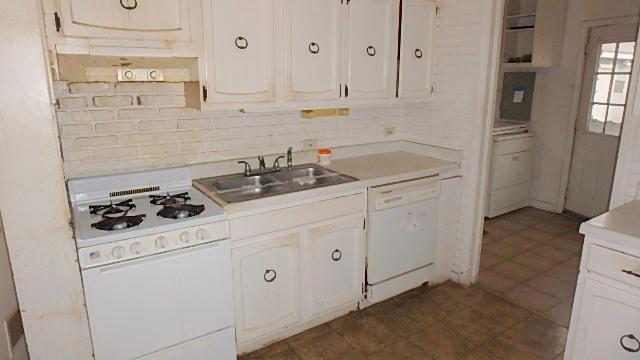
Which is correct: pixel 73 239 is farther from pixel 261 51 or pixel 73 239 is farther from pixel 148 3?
pixel 261 51

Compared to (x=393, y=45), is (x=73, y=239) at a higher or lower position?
lower

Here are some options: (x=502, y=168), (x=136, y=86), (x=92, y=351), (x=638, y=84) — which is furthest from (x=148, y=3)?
(x=502, y=168)

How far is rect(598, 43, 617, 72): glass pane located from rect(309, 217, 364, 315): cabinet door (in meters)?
3.40

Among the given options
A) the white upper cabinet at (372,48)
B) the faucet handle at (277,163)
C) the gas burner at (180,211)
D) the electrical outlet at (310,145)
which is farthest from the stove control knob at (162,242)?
the white upper cabinet at (372,48)

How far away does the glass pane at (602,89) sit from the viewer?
14.0 ft

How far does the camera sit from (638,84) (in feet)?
6.52

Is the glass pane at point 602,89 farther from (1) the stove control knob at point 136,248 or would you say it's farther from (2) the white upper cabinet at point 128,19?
(1) the stove control knob at point 136,248

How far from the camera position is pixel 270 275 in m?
2.33

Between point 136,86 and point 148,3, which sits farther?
point 136,86

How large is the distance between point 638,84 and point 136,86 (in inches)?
102

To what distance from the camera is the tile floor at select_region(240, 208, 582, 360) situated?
240 cm

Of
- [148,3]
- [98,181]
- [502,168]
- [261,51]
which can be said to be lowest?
[502,168]

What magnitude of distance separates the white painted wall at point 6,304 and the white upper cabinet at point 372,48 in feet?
6.97

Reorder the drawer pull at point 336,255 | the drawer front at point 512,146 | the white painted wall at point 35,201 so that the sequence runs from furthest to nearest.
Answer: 1. the drawer front at point 512,146
2. the drawer pull at point 336,255
3. the white painted wall at point 35,201
